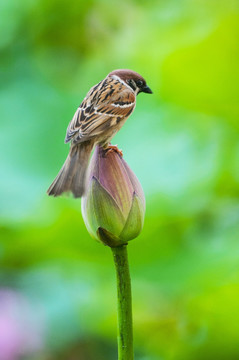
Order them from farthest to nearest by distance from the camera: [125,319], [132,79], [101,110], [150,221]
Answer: [150,221] < [132,79] < [101,110] < [125,319]

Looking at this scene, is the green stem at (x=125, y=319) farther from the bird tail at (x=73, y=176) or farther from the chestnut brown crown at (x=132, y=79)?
the chestnut brown crown at (x=132, y=79)

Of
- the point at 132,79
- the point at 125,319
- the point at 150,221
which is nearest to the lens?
the point at 125,319

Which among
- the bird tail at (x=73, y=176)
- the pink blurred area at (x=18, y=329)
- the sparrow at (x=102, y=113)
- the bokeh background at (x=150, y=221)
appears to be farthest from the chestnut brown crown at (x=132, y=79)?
the pink blurred area at (x=18, y=329)

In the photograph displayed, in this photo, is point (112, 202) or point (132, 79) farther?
point (132, 79)

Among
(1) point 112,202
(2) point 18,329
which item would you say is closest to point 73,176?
(1) point 112,202

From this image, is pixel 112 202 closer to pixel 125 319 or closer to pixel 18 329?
pixel 125 319

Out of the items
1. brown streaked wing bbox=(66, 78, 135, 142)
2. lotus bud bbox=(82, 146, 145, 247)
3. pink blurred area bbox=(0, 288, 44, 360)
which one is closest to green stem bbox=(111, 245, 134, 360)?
lotus bud bbox=(82, 146, 145, 247)

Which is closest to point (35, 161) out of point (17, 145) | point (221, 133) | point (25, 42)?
point (17, 145)
